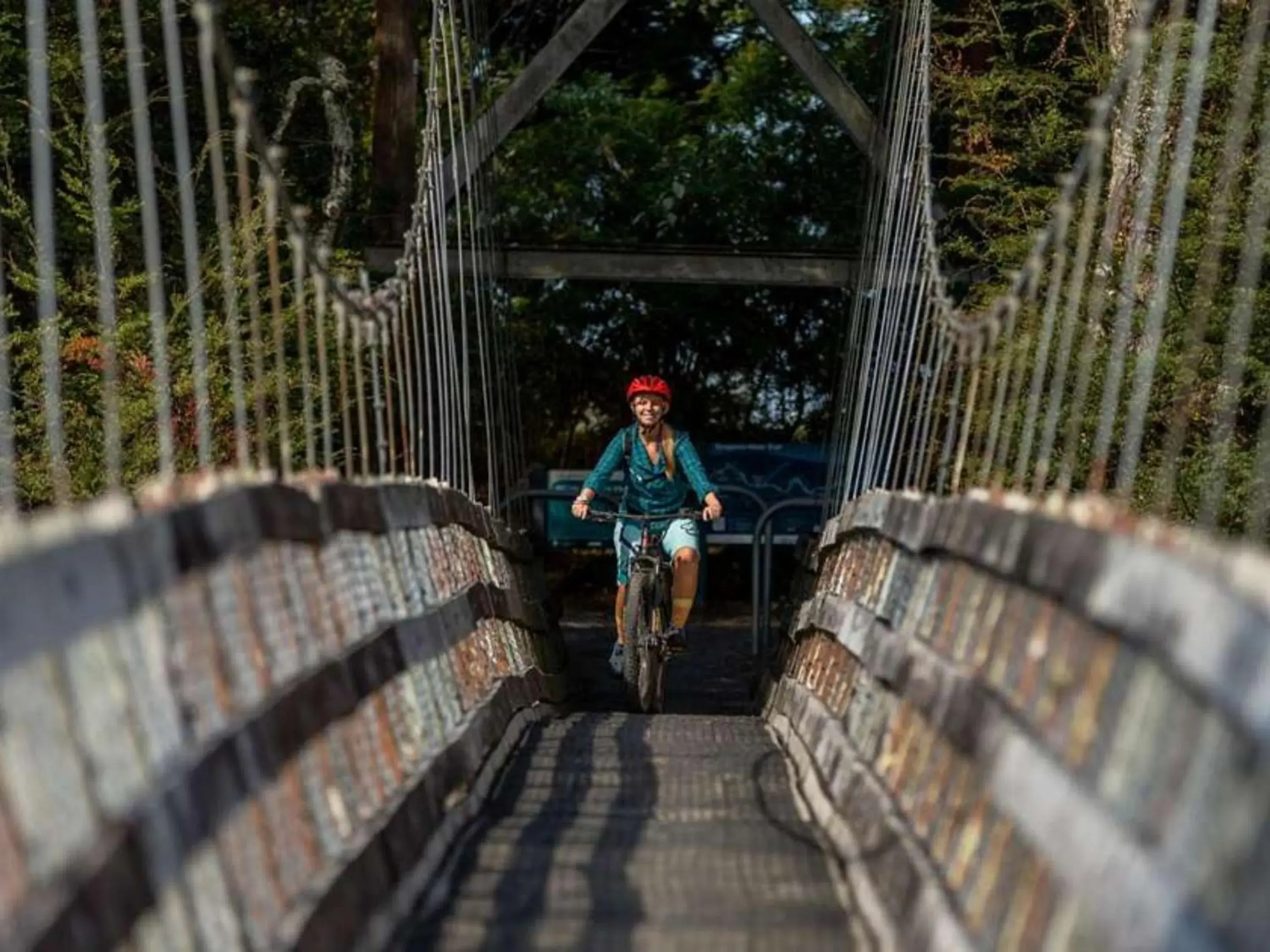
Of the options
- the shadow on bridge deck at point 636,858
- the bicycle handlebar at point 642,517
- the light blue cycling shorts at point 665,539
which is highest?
the shadow on bridge deck at point 636,858

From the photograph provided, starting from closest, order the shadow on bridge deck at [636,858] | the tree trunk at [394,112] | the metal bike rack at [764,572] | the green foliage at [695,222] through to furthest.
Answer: the shadow on bridge deck at [636,858], the metal bike rack at [764,572], the tree trunk at [394,112], the green foliage at [695,222]

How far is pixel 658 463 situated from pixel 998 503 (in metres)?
4.99

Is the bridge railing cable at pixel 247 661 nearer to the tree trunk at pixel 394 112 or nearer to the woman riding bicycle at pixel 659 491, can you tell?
the woman riding bicycle at pixel 659 491

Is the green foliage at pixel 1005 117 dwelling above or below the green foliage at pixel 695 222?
above

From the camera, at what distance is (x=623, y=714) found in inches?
291

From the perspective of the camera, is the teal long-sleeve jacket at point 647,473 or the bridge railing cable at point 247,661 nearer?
the bridge railing cable at point 247,661

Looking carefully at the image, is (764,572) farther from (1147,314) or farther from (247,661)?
(247,661)

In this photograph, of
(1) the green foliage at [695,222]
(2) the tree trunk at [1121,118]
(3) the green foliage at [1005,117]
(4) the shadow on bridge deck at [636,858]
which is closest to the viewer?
(4) the shadow on bridge deck at [636,858]

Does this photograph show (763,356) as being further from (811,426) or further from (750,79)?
(750,79)

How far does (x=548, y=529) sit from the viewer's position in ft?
51.9

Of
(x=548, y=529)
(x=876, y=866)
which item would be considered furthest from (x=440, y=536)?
Answer: (x=548, y=529)

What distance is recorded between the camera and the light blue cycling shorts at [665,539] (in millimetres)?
8422

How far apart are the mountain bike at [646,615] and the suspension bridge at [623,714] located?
492 millimetres

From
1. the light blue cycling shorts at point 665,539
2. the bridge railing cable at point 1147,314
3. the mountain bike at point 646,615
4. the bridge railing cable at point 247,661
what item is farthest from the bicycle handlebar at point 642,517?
the bridge railing cable at point 1147,314
